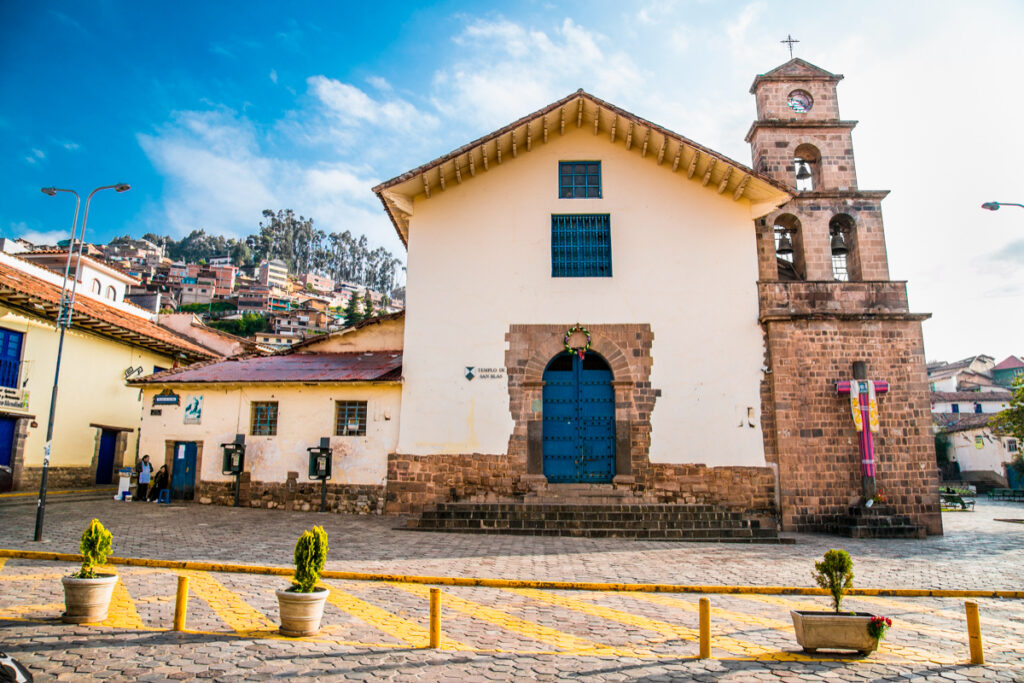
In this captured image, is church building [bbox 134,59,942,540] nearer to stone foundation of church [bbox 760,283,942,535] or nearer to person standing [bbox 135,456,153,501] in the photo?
stone foundation of church [bbox 760,283,942,535]

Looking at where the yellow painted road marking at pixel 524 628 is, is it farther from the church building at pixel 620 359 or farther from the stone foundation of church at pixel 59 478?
the stone foundation of church at pixel 59 478

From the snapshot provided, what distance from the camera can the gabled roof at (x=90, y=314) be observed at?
767 inches

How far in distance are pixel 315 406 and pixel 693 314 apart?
1030 centimetres

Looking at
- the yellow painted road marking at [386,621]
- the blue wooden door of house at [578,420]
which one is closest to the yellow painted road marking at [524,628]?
the yellow painted road marking at [386,621]

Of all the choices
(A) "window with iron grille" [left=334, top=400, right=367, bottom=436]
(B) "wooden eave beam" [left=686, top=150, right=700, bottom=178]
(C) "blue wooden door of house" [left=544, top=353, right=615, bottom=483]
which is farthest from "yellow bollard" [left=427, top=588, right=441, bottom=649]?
(B) "wooden eave beam" [left=686, top=150, right=700, bottom=178]

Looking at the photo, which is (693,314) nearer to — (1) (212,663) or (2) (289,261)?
(1) (212,663)

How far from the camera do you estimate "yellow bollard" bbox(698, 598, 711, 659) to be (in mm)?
6375

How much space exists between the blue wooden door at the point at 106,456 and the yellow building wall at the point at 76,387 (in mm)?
411

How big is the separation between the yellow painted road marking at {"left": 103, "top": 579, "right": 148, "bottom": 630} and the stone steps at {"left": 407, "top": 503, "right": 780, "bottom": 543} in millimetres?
7262

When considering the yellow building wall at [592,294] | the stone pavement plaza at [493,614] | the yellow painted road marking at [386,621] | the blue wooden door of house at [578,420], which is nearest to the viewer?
the stone pavement plaza at [493,614]

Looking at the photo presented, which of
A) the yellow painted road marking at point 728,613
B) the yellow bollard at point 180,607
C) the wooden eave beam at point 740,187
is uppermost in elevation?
the wooden eave beam at point 740,187

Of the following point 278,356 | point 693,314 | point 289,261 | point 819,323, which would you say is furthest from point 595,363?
point 289,261

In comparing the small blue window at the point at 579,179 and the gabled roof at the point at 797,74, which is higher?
the gabled roof at the point at 797,74

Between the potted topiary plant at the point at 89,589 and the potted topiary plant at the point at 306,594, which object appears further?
the potted topiary plant at the point at 89,589
